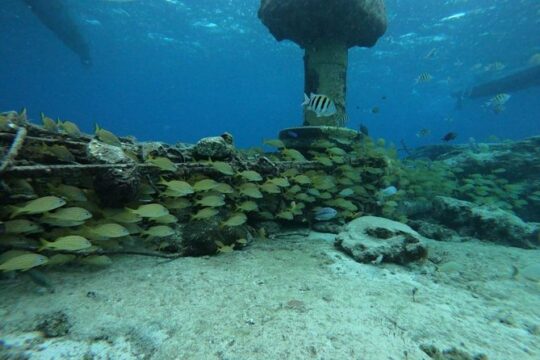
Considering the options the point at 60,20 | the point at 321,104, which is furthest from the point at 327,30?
the point at 60,20

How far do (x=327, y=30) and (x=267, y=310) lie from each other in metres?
8.97

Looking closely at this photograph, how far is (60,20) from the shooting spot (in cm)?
Result: 2678

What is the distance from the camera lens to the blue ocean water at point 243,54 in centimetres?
2505

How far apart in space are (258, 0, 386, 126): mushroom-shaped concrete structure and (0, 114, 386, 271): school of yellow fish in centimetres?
260

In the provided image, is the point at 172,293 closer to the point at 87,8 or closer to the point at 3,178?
the point at 3,178

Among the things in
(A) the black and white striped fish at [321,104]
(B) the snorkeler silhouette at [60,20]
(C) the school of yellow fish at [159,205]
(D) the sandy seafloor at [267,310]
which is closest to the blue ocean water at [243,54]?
(A) the black and white striped fish at [321,104]

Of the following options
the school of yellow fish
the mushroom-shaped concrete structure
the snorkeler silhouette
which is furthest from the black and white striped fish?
the snorkeler silhouette

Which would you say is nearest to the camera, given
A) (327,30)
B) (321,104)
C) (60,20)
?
(321,104)

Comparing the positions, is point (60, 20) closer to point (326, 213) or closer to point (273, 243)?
point (273, 243)

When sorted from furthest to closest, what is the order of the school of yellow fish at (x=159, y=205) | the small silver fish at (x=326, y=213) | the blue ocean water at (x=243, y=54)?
the blue ocean water at (x=243, y=54) → the small silver fish at (x=326, y=213) → the school of yellow fish at (x=159, y=205)

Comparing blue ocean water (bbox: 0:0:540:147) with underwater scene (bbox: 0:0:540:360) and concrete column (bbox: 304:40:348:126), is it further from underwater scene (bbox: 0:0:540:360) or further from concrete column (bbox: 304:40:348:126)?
concrete column (bbox: 304:40:348:126)

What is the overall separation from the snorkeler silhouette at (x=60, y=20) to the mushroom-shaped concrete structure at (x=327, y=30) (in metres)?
26.1

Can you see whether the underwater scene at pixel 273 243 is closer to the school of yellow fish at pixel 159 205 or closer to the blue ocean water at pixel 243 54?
the school of yellow fish at pixel 159 205

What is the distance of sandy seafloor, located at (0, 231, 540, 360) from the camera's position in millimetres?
2281
